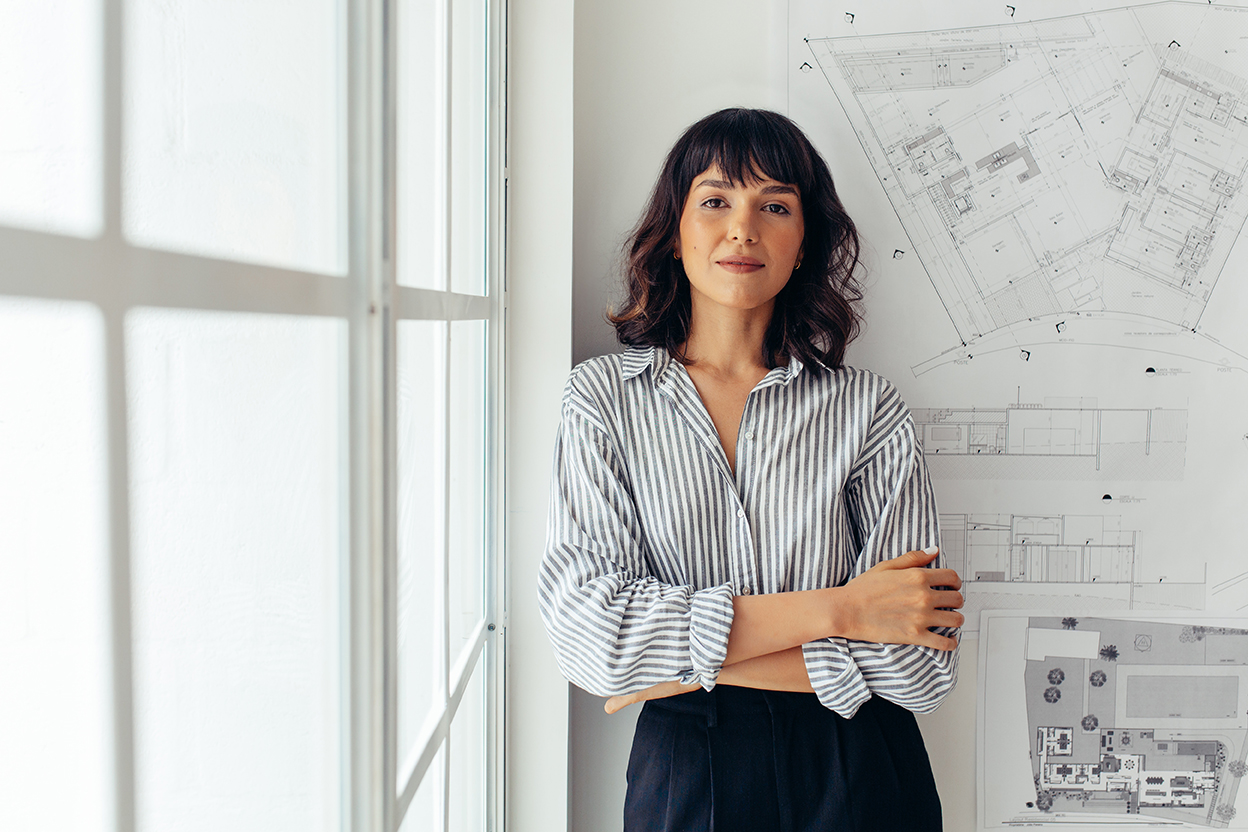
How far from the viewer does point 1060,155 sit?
1.44 metres

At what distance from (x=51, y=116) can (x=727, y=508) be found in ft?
3.28

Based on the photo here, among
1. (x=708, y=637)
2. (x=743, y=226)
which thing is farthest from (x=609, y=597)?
(x=743, y=226)

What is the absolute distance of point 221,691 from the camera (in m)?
0.37

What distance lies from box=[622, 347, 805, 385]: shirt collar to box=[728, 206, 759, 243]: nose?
20 centimetres

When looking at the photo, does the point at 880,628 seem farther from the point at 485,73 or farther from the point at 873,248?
the point at 485,73

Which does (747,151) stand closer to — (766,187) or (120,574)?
(766,187)

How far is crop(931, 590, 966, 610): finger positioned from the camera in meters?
1.10

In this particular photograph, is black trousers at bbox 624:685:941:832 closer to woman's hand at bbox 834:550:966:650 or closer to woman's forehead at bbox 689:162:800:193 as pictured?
woman's hand at bbox 834:550:966:650

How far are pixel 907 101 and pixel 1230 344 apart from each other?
74 centimetres

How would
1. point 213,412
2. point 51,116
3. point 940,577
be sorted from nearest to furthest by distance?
1. point 51,116
2. point 213,412
3. point 940,577

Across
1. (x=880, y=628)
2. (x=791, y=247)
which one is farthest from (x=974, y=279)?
(x=880, y=628)

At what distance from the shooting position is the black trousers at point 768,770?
3.61 feet

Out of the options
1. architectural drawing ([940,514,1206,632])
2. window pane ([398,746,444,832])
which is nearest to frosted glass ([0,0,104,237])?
window pane ([398,746,444,832])

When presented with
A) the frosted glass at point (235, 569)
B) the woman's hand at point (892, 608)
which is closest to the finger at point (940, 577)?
the woman's hand at point (892, 608)
